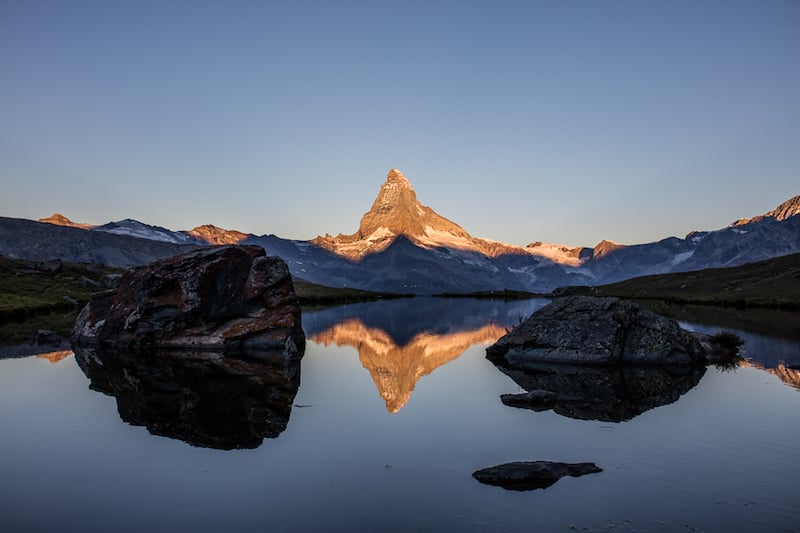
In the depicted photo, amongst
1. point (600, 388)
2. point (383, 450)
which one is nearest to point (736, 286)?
point (600, 388)

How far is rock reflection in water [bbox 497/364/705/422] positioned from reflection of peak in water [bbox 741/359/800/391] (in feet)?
13.6

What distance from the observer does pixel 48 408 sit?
2500cm

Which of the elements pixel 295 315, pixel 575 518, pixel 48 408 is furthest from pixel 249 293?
pixel 575 518

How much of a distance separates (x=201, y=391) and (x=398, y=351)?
2333 cm

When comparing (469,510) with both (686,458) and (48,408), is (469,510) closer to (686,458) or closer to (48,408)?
(686,458)

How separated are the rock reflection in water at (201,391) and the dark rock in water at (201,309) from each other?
2919mm

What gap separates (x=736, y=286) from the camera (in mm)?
141375

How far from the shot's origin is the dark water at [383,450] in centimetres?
1340

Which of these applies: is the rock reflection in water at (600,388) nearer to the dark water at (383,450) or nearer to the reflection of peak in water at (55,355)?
the dark water at (383,450)

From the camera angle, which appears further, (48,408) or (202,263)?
(202,263)

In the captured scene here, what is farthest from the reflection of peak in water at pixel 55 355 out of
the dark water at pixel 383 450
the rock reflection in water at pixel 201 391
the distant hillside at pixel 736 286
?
the distant hillside at pixel 736 286

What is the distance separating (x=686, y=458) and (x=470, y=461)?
7211 millimetres

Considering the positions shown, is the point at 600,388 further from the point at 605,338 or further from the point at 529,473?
the point at 529,473

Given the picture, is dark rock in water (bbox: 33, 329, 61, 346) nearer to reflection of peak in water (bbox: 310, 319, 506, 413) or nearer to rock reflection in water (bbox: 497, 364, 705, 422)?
reflection of peak in water (bbox: 310, 319, 506, 413)
